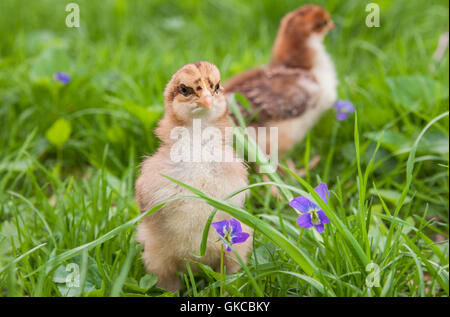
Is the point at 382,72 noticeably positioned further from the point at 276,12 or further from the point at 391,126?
the point at 276,12

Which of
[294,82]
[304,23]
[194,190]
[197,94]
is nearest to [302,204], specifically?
[194,190]

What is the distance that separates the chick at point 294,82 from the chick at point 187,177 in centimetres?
119

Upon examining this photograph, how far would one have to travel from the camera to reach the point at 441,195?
2.61 meters

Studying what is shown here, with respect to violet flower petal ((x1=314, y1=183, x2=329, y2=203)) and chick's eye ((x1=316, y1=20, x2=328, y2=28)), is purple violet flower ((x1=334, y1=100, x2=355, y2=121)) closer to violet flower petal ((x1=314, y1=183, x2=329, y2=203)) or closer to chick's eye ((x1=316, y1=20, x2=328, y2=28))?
chick's eye ((x1=316, y1=20, x2=328, y2=28))

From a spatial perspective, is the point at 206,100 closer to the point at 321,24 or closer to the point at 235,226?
→ the point at 235,226

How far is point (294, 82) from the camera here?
125 inches

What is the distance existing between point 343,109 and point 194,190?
1637 mm

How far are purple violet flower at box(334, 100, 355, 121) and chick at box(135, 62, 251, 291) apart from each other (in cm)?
127

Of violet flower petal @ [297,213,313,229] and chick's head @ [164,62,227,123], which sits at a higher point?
chick's head @ [164,62,227,123]

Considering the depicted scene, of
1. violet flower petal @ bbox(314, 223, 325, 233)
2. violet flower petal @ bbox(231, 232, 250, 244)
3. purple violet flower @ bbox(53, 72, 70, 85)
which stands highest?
purple violet flower @ bbox(53, 72, 70, 85)

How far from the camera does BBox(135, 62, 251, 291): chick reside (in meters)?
1.72

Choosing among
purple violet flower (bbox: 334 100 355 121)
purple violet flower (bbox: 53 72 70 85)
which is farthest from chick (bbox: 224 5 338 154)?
purple violet flower (bbox: 53 72 70 85)

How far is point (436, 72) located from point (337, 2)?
53.7 inches
